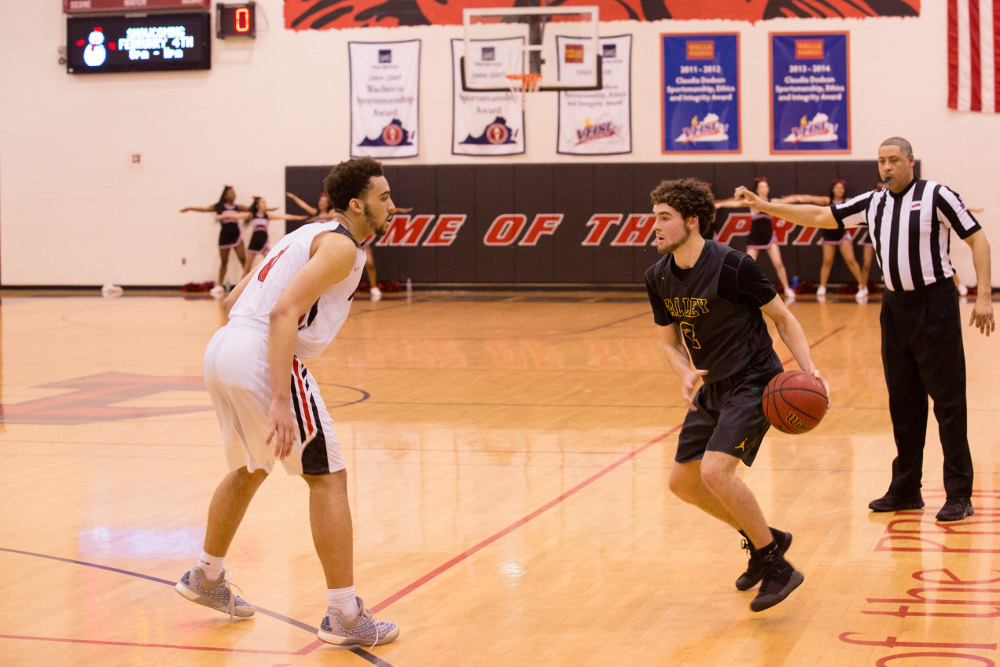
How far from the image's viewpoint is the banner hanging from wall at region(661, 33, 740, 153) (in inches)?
794

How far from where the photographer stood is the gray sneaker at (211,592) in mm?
4457

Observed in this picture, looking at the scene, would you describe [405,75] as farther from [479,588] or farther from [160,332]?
[479,588]

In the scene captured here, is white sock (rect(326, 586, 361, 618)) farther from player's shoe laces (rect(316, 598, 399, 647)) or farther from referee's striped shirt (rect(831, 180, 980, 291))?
referee's striped shirt (rect(831, 180, 980, 291))

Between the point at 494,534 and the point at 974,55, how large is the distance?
658 inches

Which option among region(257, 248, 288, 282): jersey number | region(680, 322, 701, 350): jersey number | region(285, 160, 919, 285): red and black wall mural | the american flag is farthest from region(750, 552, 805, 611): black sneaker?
the american flag

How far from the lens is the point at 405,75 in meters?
21.2

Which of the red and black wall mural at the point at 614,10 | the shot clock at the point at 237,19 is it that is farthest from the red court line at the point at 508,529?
the shot clock at the point at 237,19

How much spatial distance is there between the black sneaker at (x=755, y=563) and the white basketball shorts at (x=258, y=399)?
1.64m

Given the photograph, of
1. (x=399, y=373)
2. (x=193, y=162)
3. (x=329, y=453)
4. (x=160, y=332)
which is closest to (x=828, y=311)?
(x=399, y=373)

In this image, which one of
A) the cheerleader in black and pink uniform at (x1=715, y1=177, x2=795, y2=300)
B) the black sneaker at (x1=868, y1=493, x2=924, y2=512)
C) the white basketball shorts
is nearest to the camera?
the white basketball shorts

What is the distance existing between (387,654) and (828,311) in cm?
1377

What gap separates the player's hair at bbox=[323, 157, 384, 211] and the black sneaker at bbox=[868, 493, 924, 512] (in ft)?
10.8

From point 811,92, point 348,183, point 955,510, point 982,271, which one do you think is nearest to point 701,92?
point 811,92

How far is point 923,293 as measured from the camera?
5.93 metres
